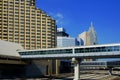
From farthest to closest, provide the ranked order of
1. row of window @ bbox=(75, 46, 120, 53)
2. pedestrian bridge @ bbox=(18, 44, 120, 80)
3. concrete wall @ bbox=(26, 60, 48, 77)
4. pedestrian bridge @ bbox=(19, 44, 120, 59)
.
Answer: concrete wall @ bbox=(26, 60, 48, 77), pedestrian bridge @ bbox=(18, 44, 120, 80), pedestrian bridge @ bbox=(19, 44, 120, 59), row of window @ bbox=(75, 46, 120, 53)

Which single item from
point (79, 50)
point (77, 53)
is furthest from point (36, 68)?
point (79, 50)

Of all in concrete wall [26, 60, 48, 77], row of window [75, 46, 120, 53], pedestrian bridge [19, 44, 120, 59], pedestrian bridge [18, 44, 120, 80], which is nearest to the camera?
row of window [75, 46, 120, 53]

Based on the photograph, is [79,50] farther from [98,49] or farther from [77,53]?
[98,49]

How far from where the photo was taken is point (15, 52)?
127750mm

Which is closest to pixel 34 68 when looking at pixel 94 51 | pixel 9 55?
pixel 9 55

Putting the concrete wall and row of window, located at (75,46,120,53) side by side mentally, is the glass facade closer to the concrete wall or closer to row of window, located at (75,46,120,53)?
row of window, located at (75,46,120,53)

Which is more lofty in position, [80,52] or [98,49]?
[98,49]

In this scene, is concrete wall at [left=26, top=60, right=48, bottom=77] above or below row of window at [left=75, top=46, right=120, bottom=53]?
below

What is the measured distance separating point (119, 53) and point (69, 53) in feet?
69.5

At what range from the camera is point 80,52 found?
10262 cm

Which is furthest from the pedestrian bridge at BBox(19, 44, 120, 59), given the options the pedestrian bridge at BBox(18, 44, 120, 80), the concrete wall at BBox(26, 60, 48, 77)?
the concrete wall at BBox(26, 60, 48, 77)

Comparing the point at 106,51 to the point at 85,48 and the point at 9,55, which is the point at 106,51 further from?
the point at 9,55

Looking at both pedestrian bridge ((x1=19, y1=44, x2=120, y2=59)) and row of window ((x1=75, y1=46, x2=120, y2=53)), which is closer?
row of window ((x1=75, y1=46, x2=120, y2=53))

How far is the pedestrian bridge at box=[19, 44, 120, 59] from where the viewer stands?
9425 centimetres
